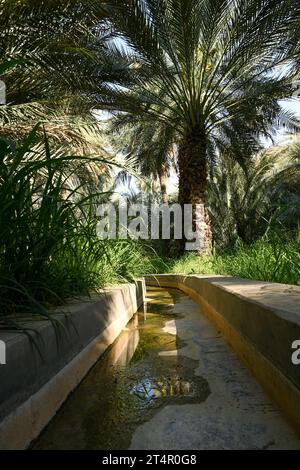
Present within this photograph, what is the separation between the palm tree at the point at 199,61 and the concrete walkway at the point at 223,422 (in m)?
6.01

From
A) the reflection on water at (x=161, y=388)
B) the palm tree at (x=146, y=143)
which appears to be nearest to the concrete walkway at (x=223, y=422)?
the reflection on water at (x=161, y=388)

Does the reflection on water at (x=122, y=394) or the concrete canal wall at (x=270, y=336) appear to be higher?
the concrete canal wall at (x=270, y=336)

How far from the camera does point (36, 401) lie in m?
1.53

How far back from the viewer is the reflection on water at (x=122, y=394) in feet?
4.88

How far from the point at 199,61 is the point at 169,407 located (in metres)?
8.68

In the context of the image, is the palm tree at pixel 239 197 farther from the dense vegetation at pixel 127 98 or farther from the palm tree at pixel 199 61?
the palm tree at pixel 199 61

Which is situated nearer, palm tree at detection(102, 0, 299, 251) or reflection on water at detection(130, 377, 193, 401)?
reflection on water at detection(130, 377, 193, 401)

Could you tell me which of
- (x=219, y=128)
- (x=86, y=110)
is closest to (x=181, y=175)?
(x=86, y=110)

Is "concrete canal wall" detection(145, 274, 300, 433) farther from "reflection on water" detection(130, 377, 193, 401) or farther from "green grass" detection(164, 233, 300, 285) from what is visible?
"green grass" detection(164, 233, 300, 285)

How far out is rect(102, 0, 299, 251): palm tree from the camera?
21.9 ft

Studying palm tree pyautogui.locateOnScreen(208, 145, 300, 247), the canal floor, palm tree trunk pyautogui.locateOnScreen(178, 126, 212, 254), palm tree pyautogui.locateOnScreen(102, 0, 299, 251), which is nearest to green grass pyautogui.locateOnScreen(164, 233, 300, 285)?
the canal floor

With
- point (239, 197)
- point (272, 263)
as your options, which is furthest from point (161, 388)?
point (239, 197)
